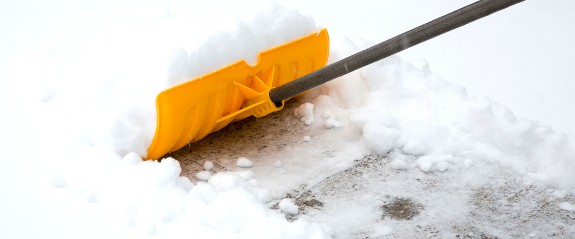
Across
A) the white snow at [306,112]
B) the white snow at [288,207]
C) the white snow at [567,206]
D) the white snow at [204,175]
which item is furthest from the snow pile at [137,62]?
the white snow at [567,206]

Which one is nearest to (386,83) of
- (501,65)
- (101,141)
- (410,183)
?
(410,183)

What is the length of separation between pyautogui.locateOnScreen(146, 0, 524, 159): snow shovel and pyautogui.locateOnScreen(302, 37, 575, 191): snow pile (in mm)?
232

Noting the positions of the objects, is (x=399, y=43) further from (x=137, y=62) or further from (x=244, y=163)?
(x=137, y=62)

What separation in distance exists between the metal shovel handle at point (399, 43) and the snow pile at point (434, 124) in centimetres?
41

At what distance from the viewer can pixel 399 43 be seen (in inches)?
116

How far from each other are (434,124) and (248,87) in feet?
2.72

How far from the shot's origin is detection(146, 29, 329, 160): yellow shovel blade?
3.30 m

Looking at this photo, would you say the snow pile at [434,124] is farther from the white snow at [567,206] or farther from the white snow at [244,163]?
the white snow at [244,163]

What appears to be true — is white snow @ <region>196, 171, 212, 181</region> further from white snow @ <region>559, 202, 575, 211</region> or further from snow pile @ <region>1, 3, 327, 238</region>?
white snow @ <region>559, 202, 575, 211</region>

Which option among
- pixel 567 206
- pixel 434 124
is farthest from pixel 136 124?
pixel 567 206

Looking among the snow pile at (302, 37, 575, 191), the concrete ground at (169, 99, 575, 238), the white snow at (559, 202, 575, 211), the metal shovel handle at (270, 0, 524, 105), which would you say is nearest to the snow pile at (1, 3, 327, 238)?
the concrete ground at (169, 99, 575, 238)

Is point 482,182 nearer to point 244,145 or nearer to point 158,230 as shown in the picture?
point 244,145

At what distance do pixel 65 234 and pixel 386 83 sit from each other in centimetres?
168

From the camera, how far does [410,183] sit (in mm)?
3402
